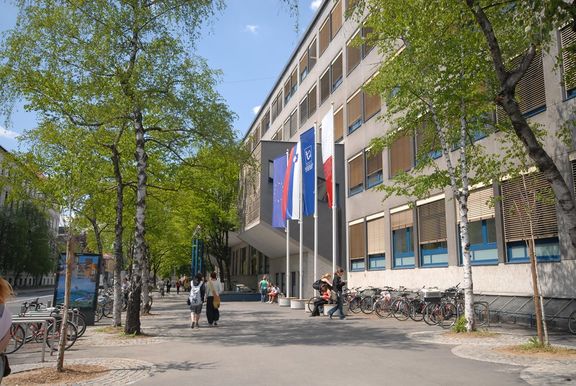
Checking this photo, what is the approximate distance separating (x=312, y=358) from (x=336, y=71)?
1000 inches

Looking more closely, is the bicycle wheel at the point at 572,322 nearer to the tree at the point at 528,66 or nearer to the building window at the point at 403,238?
the tree at the point at 528,66

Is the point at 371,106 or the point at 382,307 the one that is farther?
the point at 371,106

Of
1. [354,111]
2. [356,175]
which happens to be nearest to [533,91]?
[356,175]

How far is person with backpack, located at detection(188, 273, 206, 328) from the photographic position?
16594mm

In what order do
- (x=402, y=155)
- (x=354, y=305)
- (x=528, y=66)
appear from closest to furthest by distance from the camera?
(x=528, y=66)
(x=354, y=305)
(x=402, y=155)

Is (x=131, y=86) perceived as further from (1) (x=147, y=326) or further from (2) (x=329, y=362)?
(2) (x=329, y=362)

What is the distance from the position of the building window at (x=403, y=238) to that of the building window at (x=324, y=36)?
49.4 feet

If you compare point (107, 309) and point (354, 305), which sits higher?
point (354, 305)

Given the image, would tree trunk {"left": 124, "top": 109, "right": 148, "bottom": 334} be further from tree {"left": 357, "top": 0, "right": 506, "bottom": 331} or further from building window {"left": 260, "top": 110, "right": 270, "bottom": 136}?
building window {"left": 260, "top": 110, "right": 270, "bottom": 136}

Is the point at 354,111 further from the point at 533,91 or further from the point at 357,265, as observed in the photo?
the point at 533,91

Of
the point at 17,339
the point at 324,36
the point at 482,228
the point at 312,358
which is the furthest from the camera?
the point at 324,36

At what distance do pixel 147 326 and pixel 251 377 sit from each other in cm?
1021

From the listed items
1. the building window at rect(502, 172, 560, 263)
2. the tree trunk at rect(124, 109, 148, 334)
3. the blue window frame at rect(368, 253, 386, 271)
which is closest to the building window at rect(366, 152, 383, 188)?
the blue window frame at rect(368, 253, 386, 271)

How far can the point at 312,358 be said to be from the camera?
9.98 metres
